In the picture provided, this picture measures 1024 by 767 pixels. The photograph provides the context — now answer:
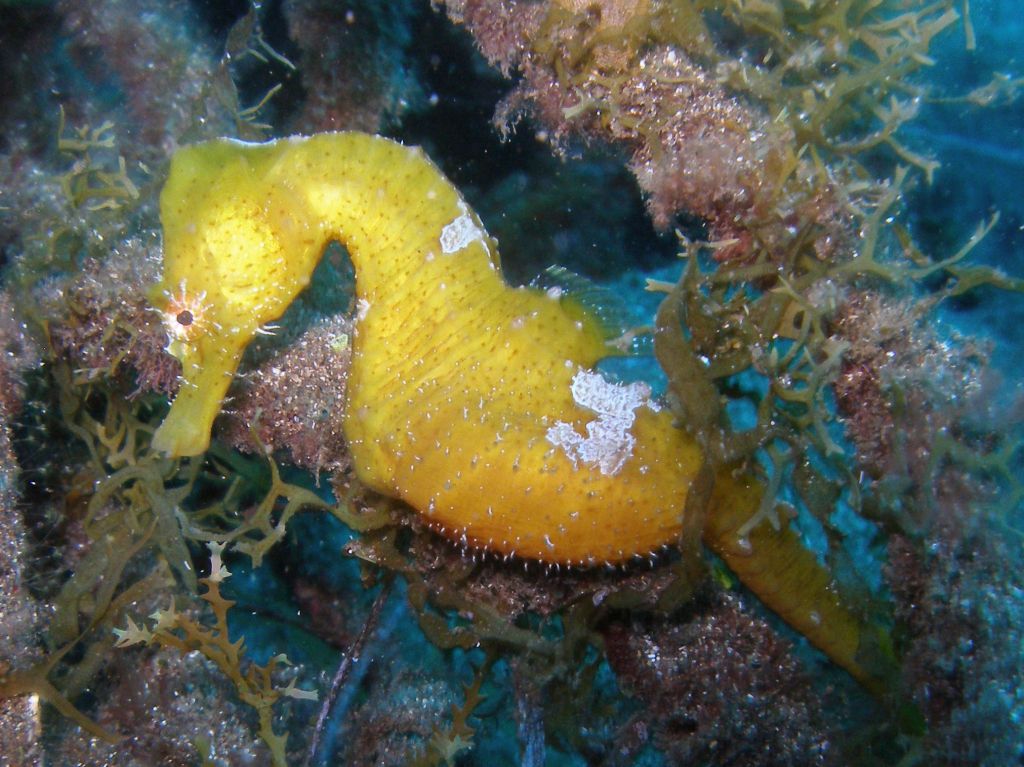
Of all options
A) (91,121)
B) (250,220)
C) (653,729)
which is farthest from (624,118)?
(91,121)

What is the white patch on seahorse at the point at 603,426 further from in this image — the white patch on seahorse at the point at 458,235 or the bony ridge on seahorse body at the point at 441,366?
the white patch on seahorse at the point at 458,235

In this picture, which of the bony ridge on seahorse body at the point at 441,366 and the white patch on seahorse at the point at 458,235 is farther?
the white patch on seahorse at the point at 458,235

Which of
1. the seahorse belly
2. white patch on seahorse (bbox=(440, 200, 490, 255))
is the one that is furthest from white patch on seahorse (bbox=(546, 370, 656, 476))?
white patch on seahorse (bbox=(440, 200, 490, 255))

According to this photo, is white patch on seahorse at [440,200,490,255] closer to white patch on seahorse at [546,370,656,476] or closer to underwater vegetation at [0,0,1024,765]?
underwater vegetation at [0,0,1024,765]

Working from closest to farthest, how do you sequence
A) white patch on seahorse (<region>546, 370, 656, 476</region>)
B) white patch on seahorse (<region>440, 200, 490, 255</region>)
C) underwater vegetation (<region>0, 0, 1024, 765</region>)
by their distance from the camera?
underwater vegetation (<region>0, 0, 1024, 765</region>) → white patch on seahorse (<region>546, 370, 656, 476</region>) → white patch on seahorse (<region>440, 200, 490, 255</region>)

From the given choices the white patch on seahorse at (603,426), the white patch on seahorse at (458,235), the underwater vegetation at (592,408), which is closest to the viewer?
the underwater vegetation at (592,408)

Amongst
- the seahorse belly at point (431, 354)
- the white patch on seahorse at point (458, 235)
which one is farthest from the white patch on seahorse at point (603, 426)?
the white patch on seahorse at point (458, 235)

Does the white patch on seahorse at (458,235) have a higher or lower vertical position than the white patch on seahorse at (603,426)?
higher

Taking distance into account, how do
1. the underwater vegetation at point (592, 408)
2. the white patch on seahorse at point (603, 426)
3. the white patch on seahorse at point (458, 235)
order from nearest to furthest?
the underwater vegetation at point (592, 408), the white patch on seahorse at point (603, 426), the white patch on seahorse at point (458, 235)

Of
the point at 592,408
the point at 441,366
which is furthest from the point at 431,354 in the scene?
the point at 592,408
